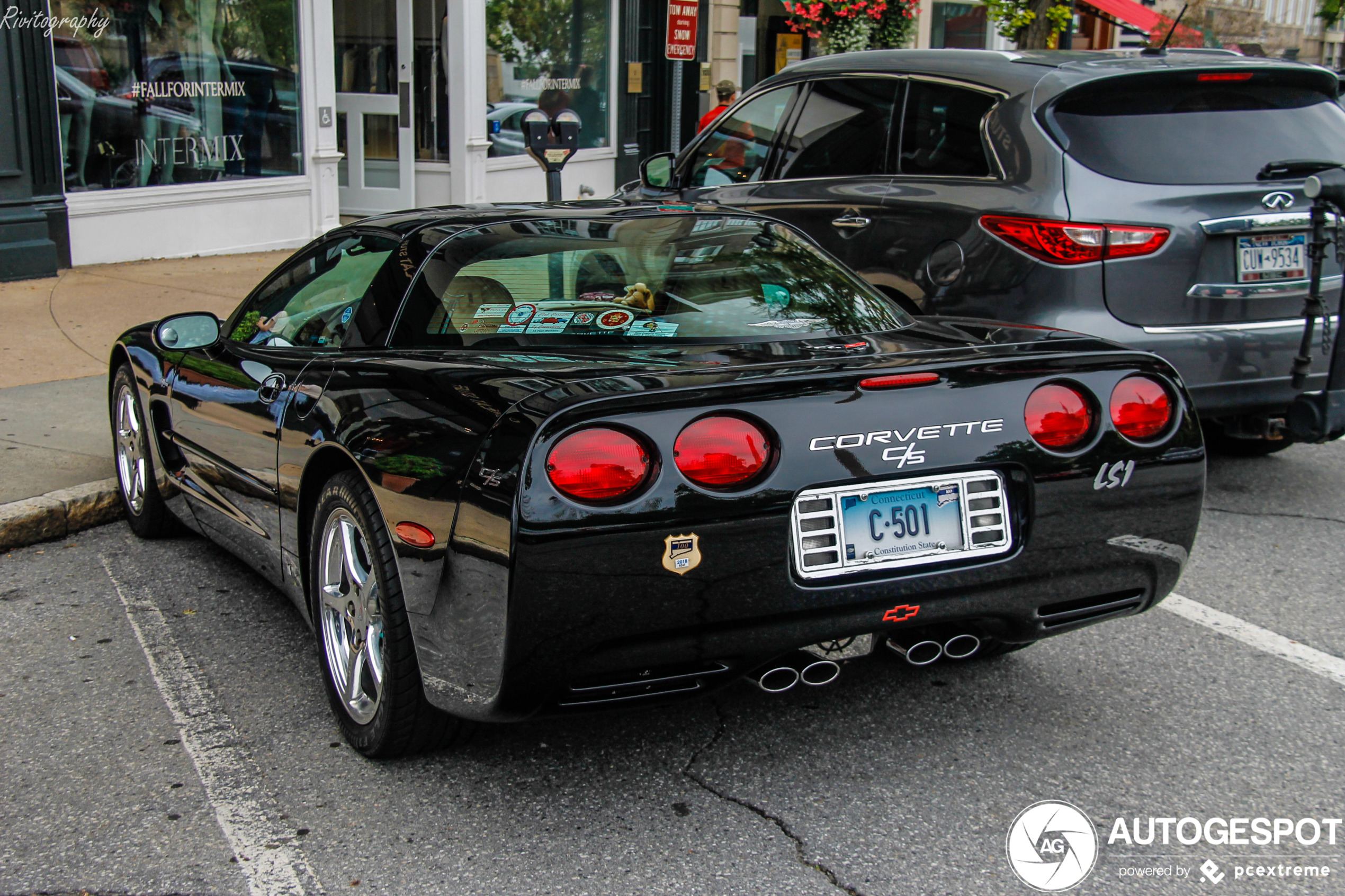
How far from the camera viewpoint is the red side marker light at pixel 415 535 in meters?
2.79

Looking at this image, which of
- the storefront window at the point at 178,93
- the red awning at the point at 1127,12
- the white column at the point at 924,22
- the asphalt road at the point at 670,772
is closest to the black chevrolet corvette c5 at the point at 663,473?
the asphalt road at the point at 670,772

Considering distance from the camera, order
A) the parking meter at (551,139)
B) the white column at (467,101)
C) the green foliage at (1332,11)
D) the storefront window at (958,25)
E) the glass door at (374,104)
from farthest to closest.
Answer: the storefront window at (958,25), the green foliage at (1332,11), the glass door at (374,104), the white column at (467,101), the parking meter at (551,139)

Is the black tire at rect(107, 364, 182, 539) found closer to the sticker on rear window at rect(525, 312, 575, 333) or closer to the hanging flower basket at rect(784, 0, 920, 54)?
the sticker on rear window at rect(525, 312, 575, 333)

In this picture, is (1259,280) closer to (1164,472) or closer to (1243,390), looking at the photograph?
(1243,390)

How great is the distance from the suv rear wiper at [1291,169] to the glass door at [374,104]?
10178 mm

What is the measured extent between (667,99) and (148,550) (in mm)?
12682

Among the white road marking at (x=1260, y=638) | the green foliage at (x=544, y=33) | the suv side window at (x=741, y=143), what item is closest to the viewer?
the white road marking at (x=1260, y=638)

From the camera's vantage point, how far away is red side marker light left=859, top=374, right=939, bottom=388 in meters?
2.86

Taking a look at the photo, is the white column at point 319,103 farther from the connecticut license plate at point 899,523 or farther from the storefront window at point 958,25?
the storefront window at point 958,25

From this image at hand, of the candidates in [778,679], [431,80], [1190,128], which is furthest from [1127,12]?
[778,679]

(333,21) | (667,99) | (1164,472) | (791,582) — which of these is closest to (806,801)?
(791,582)

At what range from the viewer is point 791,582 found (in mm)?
2756

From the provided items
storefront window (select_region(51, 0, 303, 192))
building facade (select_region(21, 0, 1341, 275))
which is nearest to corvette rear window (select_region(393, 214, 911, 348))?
building facade (select_region(21, 0, 1341, 275))

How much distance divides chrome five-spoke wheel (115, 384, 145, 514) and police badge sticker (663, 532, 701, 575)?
2972 mm
